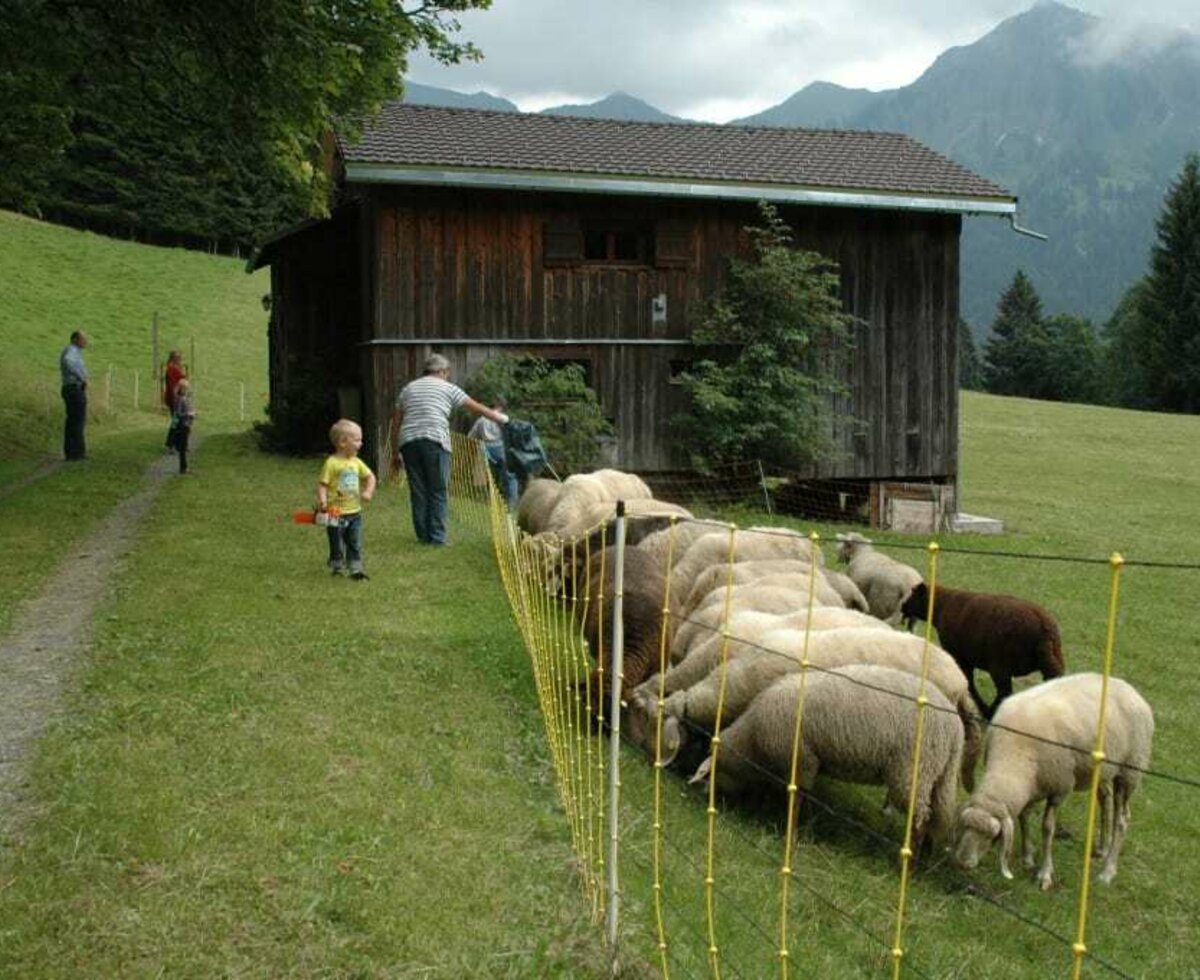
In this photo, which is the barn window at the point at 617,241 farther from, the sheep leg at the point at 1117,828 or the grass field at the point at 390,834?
the sheep leg at the point at 1117,828

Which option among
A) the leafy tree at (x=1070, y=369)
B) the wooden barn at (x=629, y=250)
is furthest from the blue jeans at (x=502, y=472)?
the leafy tree at (x=1070, y=369)

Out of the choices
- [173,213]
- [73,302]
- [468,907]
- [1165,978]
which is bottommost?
[1165,978]

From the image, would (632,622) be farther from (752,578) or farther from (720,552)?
(720,552)

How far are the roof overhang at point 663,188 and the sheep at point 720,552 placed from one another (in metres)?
9.70

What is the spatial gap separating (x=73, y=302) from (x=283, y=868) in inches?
1737

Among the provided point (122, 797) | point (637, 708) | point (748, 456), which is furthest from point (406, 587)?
point (748, 456)

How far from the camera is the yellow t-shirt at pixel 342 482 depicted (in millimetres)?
10641

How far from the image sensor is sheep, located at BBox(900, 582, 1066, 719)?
8.65m

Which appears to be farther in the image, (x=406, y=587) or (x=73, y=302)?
(x=73, y=302)

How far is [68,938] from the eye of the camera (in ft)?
14.4

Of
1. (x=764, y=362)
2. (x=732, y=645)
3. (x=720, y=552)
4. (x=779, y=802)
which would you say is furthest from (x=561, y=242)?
(x=779, y=802)

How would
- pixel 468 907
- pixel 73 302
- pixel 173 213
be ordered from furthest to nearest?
pixel 173 213 < pixel 73 302 < pixel 468 907

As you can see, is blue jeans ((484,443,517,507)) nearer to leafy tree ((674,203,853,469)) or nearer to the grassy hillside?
leafy tree ((674,203,853,469))

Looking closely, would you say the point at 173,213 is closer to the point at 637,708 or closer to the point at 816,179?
the point at 816,179
